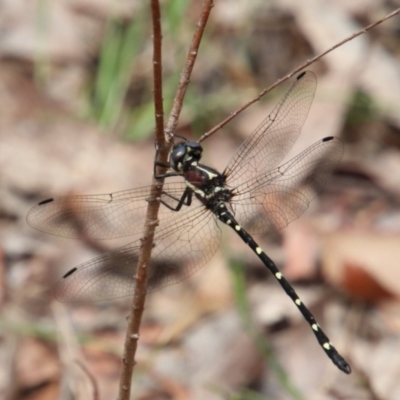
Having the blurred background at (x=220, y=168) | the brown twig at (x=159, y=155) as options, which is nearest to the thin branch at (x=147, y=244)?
the brown twig at (x=159, y=155)

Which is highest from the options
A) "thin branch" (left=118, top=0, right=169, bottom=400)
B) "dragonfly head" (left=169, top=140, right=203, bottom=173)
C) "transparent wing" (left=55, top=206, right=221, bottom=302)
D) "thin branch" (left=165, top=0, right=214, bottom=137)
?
"dragonfly head" (left=169, top=140, right=203, bottom=173)

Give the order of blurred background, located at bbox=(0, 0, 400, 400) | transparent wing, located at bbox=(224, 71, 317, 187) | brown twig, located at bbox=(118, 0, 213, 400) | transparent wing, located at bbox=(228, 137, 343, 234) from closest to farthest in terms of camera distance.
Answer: brown twig, located at bbox=(118, 0, 213, 400)
transparent wing, located at bbox=(224, 71, 317, 187)
transparent wing, located at bbox=(228, 137, 343, 234)
blurred background, located at bbox=(0, 0, 400, 400)

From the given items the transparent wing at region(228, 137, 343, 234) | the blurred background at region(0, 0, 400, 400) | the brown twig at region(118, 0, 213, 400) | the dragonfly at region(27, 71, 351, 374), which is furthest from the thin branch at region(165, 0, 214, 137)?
the transparent wing at region(228, 137, 343, 234)

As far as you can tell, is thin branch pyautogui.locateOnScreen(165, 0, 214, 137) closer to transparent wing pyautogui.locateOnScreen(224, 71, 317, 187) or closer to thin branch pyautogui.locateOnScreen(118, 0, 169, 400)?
thin branch pyautogui.locateOnScreen(118, 0, 169, 400)

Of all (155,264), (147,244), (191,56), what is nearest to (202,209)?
(155,264)

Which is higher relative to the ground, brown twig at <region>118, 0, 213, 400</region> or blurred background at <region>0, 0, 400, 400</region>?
blurred background at <region>0, 0, 400, 400</region>

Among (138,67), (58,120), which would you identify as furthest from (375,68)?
(58,120)

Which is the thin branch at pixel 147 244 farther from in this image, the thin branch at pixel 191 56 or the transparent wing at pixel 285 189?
the transparent wing at pixel 285 189

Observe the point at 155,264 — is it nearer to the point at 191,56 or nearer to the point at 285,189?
the point at 285,189
